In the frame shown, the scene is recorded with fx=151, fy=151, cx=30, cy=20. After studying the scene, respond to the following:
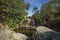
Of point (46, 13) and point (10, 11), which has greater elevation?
point (10, 11)

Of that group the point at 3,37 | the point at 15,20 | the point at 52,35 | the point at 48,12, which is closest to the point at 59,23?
the point at 15,20

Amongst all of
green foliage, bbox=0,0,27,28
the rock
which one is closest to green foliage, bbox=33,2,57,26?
green foliage, bbox=0,0,27,28

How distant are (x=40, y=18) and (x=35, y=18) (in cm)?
317

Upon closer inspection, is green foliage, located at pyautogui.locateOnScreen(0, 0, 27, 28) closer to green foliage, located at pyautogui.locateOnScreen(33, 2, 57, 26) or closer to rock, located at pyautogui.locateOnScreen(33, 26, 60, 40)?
green foliage, located at pyautogui.locateOnScreen(33, 2, 57, 26)

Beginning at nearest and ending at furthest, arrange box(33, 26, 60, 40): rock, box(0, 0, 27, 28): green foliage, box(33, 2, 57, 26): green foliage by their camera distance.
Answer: box(33, 26, 60, 40): rock → box(0, 0, 27, 28): green foliage → box(33, 2, 57, 26): green foliage

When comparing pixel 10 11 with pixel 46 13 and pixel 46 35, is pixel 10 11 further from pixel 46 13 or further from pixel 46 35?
pixel 46 35

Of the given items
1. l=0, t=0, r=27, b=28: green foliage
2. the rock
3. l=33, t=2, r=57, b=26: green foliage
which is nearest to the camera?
the rock

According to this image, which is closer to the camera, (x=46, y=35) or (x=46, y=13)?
(x=46, y=35)

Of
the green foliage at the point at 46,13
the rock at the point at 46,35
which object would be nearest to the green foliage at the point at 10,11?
the green foliage at the point at 46,13

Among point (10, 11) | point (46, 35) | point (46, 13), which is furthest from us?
point (46, 13)

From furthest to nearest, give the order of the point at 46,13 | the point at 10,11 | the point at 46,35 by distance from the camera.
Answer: the point at 46,13 < the point at 10,11 < the point at 46,35

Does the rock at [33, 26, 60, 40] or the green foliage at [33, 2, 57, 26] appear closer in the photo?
the rock at [33, 26, 60, 40]

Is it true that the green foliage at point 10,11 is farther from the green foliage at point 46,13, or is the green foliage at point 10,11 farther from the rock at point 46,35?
the rock at point 46,35

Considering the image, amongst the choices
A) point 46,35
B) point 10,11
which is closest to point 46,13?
point 10,11
